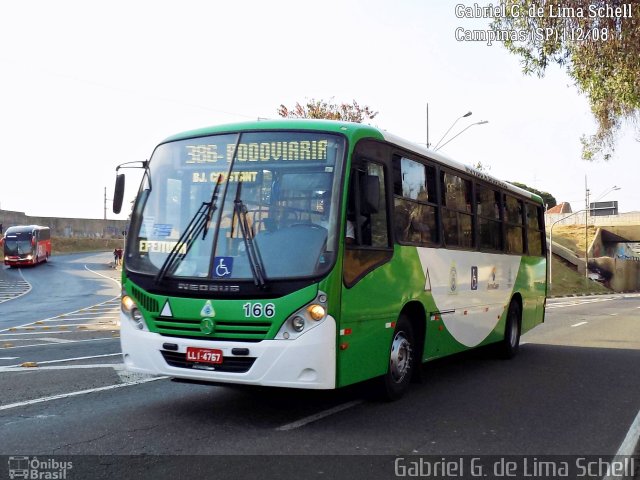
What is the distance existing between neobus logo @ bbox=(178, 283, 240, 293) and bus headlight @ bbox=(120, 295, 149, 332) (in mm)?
618

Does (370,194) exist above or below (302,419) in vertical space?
above

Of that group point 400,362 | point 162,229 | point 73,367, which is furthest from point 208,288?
point 73,367

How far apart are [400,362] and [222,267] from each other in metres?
2.46

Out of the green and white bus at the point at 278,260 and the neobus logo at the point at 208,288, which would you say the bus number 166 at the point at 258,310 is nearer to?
the green and white bus at the point at 278,260

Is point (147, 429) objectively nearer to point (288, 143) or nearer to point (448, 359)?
point (288, 143)

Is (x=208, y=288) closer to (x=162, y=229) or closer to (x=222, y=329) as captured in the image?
(x=222, y=329)

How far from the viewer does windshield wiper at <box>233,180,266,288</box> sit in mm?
6246

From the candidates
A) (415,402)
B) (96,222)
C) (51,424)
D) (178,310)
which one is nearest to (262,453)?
(178,310)

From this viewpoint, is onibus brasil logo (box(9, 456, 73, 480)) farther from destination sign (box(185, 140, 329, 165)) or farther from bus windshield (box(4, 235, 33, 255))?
bus windshield (box(4, 235, 33, 255))

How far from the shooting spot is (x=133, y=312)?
6922 mm

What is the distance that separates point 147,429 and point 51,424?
909 mm

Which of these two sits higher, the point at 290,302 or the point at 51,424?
the point at 290,302

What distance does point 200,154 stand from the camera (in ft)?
23.3

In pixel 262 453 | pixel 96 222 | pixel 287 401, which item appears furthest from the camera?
pixel 96 222
